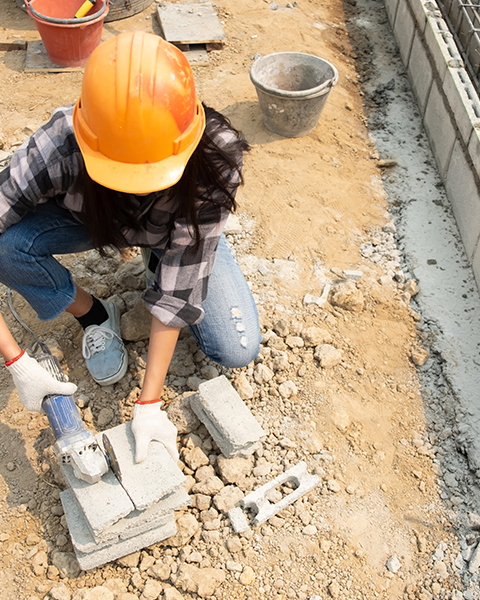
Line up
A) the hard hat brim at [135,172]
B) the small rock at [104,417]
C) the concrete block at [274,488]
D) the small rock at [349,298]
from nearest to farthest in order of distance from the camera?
the hard hat brim at [135,172], the concrete block at [274,488], the small rock at [104,417], the small rock at [349,298]

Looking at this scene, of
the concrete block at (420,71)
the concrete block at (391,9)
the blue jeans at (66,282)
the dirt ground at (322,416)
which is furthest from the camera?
the concrete block at (391,9)

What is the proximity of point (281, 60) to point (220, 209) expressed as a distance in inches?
103

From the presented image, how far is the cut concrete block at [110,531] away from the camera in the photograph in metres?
1.98

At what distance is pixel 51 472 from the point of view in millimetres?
2361

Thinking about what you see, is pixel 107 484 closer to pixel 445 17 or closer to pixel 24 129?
pixel 24 129

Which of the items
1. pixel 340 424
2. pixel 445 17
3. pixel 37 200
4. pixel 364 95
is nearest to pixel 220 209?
pixel 37 200

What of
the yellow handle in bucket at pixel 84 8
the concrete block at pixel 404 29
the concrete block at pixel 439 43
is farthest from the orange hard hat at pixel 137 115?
the concrete block at pixel 404 29

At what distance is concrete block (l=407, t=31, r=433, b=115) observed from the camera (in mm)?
4266

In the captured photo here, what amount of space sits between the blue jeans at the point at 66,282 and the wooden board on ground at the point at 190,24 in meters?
2.98

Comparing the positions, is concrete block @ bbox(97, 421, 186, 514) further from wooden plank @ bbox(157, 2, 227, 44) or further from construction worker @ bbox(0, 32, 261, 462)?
wooden plank @ bbox(157, 2, 227, 44)

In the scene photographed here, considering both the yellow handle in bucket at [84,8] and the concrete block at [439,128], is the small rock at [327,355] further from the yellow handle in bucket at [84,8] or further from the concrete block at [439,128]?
the yellow handle in bucket at [84,8]

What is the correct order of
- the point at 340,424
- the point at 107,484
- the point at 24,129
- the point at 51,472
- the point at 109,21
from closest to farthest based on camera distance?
the point at 107,484 < the point at 51,472 < the point at 340,424 < the point at 24,129 < the point at 109,21

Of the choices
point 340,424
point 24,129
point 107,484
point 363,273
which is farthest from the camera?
point 24,129

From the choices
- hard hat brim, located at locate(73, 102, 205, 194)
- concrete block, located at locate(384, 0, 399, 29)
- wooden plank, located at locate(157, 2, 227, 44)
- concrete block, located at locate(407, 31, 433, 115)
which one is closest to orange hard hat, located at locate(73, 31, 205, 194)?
hard hat brim, located at locate(73, 102, 205, 194)
